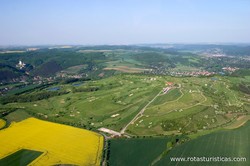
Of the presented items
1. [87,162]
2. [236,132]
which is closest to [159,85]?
[236,132]

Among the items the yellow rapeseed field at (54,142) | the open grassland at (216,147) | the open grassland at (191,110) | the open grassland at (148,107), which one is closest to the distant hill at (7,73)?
the open grassland at (148,107)

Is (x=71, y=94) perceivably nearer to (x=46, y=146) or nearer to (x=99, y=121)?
(x=99, y=121)

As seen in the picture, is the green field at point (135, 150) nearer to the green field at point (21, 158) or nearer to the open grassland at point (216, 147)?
the open grassland at point (216, 147)

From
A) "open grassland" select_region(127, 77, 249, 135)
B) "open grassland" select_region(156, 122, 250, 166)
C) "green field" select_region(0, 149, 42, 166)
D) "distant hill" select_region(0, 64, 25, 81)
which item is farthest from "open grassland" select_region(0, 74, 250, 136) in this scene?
"distant hill" select_region(0, 64, 25, 81)

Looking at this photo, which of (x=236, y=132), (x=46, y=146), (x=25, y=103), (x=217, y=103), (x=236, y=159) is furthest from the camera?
(x=25, y=103)

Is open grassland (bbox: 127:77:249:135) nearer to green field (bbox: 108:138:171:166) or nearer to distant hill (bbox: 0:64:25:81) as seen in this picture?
green field (bbox: 108:138:171:166)
